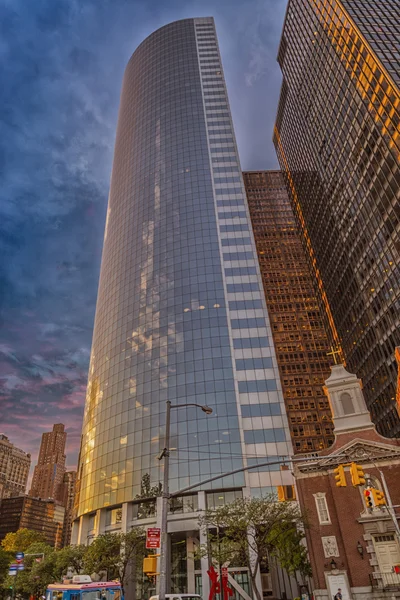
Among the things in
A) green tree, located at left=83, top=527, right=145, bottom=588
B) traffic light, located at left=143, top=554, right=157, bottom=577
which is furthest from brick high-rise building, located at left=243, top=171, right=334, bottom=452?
traffic light, located at left=143, top=554, right=157, bottom=577

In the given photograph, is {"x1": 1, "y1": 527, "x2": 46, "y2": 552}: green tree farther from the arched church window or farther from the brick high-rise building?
the arched church window

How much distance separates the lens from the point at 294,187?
15262 centimetres

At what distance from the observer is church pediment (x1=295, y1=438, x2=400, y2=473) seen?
44.9m

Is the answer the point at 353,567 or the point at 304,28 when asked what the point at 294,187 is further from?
the point at 353,567

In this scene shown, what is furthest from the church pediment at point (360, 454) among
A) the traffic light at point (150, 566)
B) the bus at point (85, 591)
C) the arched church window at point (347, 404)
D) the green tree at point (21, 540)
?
the green tree at point (21, 540)

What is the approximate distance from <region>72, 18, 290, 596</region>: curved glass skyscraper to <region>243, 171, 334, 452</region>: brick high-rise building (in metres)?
32.1

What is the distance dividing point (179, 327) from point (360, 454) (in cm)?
4404

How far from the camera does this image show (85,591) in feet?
91.9

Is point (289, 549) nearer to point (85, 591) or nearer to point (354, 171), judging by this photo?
point (85, 591)

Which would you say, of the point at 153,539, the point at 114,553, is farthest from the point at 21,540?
the point at 153,539

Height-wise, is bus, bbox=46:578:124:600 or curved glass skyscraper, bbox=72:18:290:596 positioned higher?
curved glass skyscraper, bbox=72:18:290:596

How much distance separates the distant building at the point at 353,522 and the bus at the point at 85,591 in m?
21.9

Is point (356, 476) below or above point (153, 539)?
above

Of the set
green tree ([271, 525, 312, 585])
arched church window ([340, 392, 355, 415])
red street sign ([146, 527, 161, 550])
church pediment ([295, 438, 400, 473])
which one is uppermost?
arched church window ([340, 392, 355, 415])
